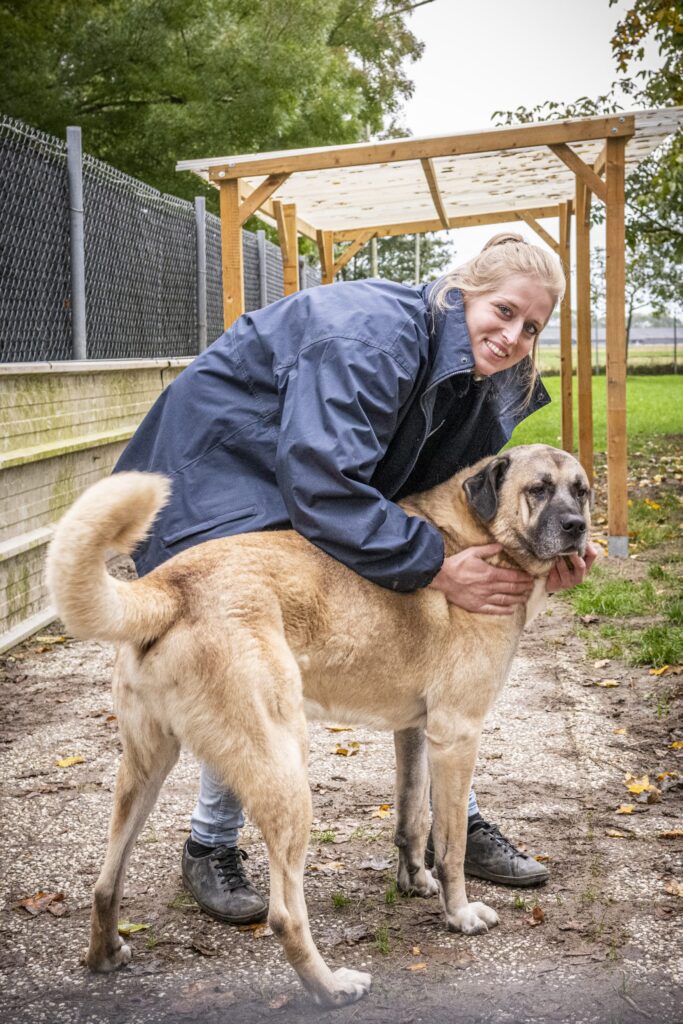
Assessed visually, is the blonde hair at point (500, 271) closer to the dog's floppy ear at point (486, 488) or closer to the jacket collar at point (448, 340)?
the jacket collar at point (448, 340)

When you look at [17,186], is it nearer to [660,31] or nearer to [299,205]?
[299,205]

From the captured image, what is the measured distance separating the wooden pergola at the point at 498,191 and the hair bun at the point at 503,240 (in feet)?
11.4

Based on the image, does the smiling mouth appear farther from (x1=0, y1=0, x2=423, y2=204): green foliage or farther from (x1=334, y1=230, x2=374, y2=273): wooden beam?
(x1=0, y1=0, x2=423, y2=204): green foliage

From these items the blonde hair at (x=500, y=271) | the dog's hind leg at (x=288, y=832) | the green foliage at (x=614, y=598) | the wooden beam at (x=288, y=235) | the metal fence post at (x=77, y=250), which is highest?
the wooden beam at (x=288, y=235)

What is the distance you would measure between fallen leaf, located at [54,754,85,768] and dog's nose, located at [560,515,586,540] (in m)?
2.58

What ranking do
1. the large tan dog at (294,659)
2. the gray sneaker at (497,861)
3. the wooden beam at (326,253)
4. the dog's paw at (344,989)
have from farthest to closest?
the wooden beam at (326,253), the gray sneaker at (497,861), the dog's paw at (344,989), the large tan dog at (294,659)

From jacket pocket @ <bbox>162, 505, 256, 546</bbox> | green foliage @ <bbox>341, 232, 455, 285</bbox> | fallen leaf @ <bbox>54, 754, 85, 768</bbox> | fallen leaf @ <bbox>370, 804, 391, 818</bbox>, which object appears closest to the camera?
jacket pocket @ <bbox>162, 505, 256, 546</bbox>

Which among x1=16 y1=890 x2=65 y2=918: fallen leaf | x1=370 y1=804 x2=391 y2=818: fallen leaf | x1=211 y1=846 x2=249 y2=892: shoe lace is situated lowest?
x1=370 y1=804 x2=391 y2=818: fallen leaf

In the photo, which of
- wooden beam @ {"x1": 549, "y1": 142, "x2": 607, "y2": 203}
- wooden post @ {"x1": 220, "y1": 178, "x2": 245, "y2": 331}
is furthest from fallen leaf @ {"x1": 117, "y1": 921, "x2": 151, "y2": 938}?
wooden beam @ {"x1": 549, "y1": 142, "x2": 607, "y2": 203}

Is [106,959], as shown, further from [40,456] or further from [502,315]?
[40,456]

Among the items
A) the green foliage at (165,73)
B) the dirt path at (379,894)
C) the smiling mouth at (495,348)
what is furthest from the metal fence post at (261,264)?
the smiling mouth at (495,348)

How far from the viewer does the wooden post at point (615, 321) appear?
304 inches

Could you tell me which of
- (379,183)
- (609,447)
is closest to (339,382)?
(609,447)

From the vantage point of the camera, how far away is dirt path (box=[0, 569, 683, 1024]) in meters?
2.65
